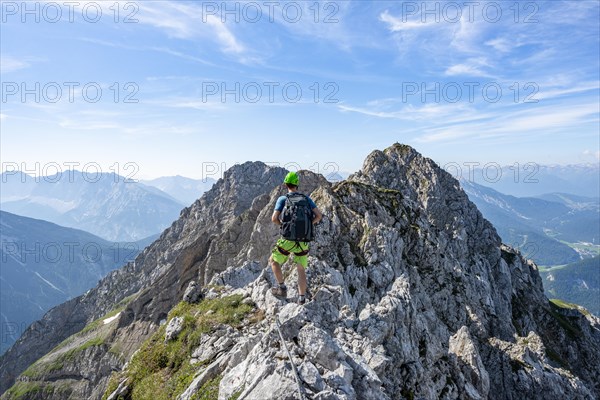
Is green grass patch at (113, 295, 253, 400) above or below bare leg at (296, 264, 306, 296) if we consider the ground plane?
below

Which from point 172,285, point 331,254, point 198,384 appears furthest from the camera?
point 172,285

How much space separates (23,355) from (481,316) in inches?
7004

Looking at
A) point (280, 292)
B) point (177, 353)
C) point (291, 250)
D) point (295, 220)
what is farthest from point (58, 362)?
point (295, 220)

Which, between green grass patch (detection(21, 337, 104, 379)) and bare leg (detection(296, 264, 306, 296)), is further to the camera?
green grass patch (detection(21, 337, 104, 379))

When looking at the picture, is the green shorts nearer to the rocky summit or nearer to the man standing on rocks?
the man standing on rocks

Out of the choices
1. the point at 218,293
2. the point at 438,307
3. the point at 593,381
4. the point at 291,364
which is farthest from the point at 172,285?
the point at 291,364

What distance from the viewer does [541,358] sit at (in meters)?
44.8

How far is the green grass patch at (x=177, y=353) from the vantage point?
15.6 metres

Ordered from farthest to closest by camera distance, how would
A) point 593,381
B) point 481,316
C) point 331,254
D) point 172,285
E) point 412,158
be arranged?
point 172,285 → point 412,158 → point 593,381 → point 481,316 → point 331,254

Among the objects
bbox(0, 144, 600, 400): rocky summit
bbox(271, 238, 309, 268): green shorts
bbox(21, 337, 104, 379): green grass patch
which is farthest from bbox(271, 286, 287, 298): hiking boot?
bbox(21, 337, 104, 379): green grass patch

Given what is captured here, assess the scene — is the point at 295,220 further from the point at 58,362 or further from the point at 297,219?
the point at 58,362

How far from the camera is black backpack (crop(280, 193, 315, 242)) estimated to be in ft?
48.8

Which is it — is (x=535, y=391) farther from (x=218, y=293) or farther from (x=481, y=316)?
(x=218, y=293)

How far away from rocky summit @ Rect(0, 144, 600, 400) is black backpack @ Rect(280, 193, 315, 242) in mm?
3003
